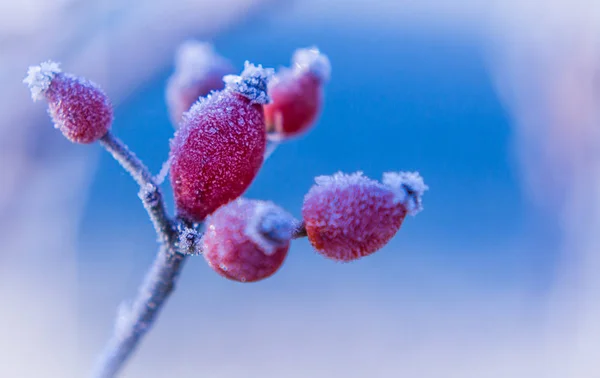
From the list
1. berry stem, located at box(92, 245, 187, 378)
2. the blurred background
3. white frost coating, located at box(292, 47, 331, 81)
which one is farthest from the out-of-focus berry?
the blurred background

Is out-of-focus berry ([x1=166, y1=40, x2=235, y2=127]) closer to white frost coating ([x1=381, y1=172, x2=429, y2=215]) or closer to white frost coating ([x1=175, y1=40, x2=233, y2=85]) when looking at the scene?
white frost coating ([x1=175, y1=40, x2=233, y2=85])

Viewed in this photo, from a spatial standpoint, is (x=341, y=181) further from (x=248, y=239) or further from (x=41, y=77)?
(x=41, y=77)

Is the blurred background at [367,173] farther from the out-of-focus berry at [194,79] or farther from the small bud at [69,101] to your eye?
the small bud at [69,101]

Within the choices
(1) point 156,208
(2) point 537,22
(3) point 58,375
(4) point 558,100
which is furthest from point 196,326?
(1) point 156,208

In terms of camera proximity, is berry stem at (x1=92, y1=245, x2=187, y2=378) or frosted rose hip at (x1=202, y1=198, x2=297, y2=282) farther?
berry stem at (x1=92, y1=245, x2=187, y2=378)

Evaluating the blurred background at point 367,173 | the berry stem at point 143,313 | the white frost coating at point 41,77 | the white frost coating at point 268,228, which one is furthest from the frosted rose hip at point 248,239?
the blurred background at point 367,173
